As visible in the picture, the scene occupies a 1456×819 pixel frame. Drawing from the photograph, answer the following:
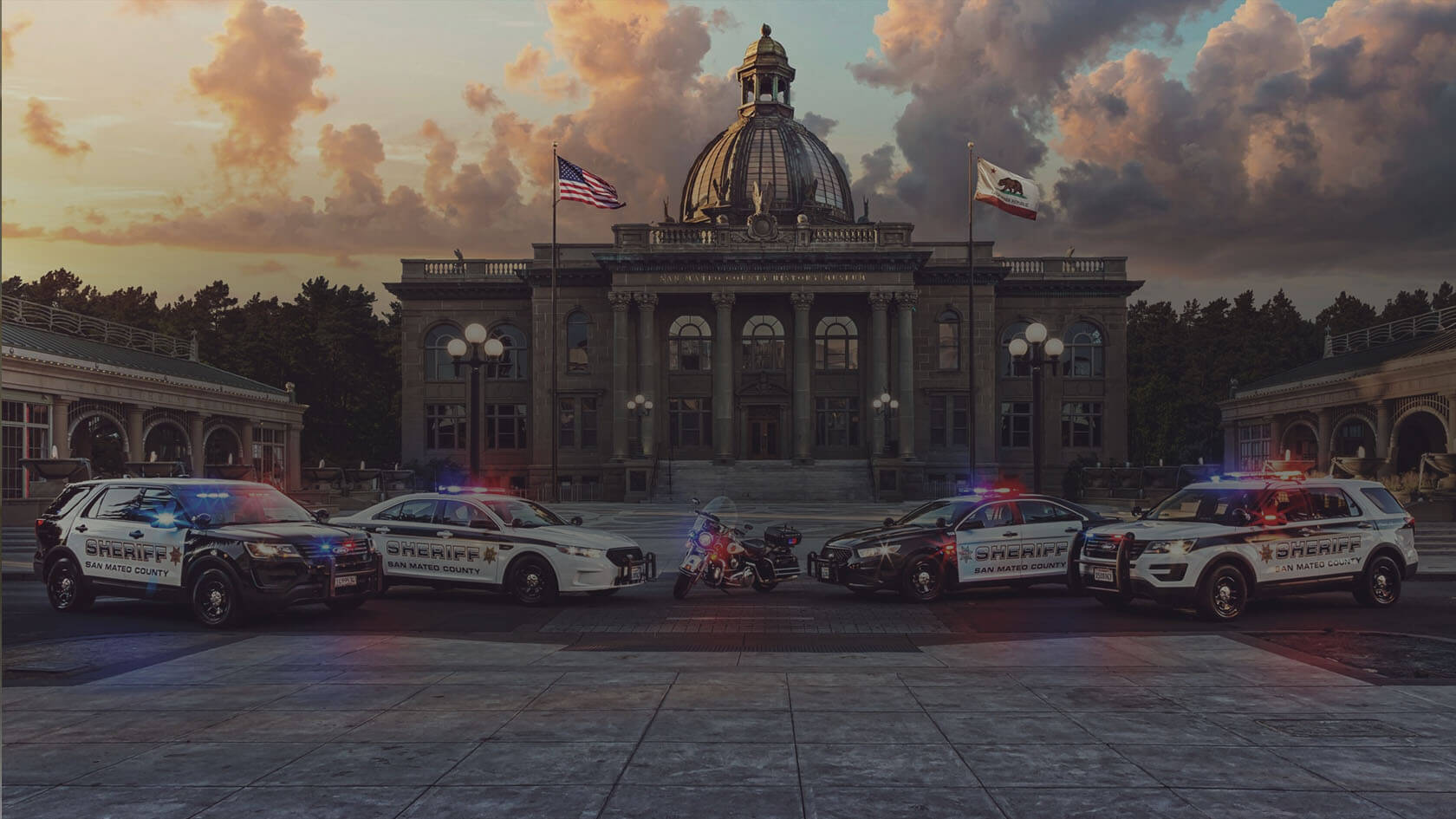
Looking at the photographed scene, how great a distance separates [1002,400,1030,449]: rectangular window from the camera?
65.2 metres

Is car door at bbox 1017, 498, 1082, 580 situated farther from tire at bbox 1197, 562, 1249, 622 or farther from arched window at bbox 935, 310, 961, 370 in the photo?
arched window at bbox 935, 310, 961, 370

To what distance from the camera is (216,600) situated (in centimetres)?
1370

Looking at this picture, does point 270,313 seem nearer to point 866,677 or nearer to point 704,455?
point 704,455

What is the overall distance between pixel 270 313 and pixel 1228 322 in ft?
264

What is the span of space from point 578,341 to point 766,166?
2048 cm

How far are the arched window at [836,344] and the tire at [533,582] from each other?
4777 centimetres

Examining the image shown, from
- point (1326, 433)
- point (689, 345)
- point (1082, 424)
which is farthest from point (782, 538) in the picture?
point (1082, 424)

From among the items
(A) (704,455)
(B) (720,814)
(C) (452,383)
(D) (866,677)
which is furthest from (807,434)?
(B) (720,814)

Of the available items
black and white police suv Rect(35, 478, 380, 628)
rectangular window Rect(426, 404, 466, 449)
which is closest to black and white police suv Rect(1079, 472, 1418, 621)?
black and white police suv Rect(35, 478, 380, 628)

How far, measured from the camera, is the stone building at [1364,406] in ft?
128

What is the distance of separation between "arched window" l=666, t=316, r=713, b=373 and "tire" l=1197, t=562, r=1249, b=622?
49.5 meters

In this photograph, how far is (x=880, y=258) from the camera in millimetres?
59000

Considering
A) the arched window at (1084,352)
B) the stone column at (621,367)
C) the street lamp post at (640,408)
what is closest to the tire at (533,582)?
the street lamp post at (640,408)

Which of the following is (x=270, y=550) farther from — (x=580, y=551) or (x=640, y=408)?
(x=640, y=408)
